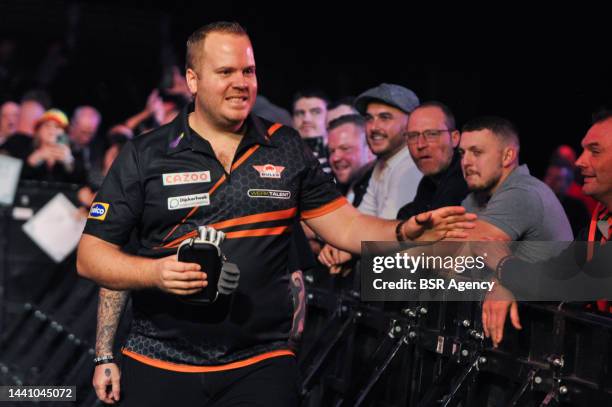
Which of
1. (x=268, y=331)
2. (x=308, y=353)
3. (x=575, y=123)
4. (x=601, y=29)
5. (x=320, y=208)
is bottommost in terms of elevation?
(x=308, y=353)

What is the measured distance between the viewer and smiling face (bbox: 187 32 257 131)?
13.3 feet

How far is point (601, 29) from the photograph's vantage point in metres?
7.45

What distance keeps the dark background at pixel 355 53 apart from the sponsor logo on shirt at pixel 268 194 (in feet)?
7.39

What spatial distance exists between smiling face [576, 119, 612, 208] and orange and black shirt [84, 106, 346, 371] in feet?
4.40

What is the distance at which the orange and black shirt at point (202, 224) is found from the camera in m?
3.98

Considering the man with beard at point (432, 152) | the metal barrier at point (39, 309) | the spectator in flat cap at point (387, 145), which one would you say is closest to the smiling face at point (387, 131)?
the spectator in flat cap at point (387, 145)

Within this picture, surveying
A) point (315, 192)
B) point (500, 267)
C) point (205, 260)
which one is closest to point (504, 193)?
point (500, 267)

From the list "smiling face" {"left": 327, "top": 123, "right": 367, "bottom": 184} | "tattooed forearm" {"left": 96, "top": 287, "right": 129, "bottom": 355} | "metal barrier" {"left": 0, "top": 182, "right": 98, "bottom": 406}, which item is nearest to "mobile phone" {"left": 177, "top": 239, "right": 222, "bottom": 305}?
"tattooed forearm" {"left": 96, "top": 287, "right": 129, "bottom": 355}

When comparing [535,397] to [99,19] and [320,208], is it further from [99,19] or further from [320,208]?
[99,19]

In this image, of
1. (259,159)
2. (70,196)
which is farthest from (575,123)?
(70,196)

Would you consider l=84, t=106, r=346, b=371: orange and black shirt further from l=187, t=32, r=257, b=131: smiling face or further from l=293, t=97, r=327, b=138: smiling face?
l=293, t=97, r=327, b=138: smiling face

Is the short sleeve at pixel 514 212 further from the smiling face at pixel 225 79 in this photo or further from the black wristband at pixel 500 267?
the smiling face at pixel 225 79

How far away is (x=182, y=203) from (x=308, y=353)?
2.63 metres

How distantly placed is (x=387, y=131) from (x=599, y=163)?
81.9 inches
